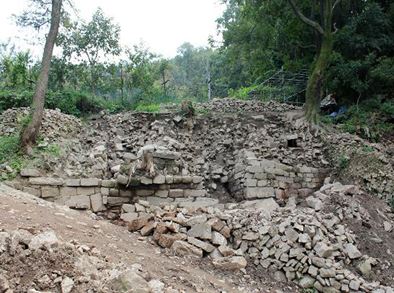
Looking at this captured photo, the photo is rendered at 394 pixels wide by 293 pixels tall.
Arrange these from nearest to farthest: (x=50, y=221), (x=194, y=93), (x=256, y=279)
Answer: (x=50, y=221)
(x=256, y=279)
(x=194, y=93)

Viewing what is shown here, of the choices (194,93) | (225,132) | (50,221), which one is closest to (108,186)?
(50,221)

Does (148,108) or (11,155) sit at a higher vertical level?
(148,108)

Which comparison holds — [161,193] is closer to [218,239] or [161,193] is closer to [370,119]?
[218,239]

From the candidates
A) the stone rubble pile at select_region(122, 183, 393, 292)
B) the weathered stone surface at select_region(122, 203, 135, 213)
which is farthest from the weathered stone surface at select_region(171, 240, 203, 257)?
the weathered stone surface at select_region(122, 203, 135, 213)

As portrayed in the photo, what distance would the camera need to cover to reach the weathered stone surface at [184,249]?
5.54 metres

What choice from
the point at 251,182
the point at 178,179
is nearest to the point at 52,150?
the point at 178,179

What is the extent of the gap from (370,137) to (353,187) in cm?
348

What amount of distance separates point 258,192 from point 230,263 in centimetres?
295

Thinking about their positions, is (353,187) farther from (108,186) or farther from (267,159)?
(108,186)

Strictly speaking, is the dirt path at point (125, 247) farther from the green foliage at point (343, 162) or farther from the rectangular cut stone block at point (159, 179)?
the green foliage at point (343, 162)

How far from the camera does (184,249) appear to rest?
558 cm

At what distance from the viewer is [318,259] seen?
5516mm

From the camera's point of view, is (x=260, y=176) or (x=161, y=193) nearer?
(x=161, y=193)

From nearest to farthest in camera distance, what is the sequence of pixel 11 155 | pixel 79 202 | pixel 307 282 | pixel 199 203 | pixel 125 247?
pixel 125 247 < pixel 307 282 < pixel 79 202 < pixel 199 203 < pixel 11 155
